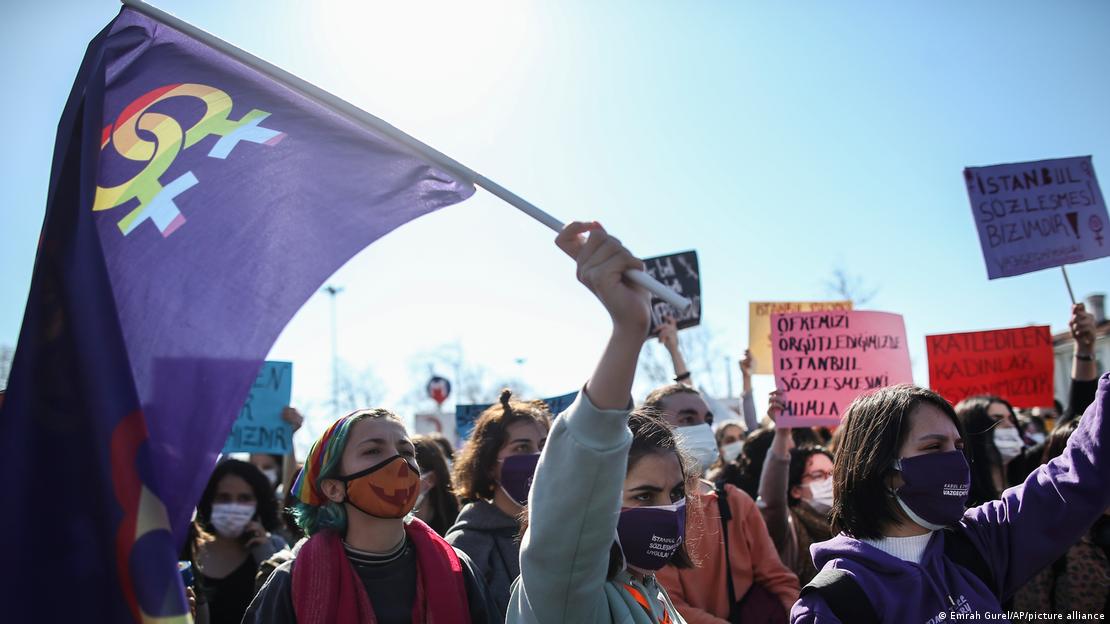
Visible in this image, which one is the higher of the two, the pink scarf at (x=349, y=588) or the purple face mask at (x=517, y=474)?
the purple face mask at (x=517, y=474)

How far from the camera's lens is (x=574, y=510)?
1.64m

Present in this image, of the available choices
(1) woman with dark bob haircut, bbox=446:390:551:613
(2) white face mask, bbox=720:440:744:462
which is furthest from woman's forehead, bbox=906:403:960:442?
(2) white face mask, bbox=720:440:744:462

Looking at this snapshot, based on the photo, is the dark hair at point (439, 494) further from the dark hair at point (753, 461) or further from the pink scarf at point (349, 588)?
the pink scarf at point (349, 588)

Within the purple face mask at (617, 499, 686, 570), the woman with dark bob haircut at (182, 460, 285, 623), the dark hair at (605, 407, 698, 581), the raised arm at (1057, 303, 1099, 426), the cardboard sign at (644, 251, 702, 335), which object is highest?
the cardboard sign at (644, 251, 702, 335)

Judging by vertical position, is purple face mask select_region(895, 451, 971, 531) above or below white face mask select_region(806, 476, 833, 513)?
above

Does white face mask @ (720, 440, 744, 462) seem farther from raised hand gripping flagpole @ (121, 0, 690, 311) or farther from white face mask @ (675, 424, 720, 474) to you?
raised hand gripping flagpole @ (121, 0, 690, 311)

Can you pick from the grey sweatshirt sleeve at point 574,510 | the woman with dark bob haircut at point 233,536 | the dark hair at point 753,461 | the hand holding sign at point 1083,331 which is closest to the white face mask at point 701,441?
the dark hair at point 753,461

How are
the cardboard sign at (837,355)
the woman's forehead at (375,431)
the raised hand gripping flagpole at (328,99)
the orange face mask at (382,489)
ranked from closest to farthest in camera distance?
the raised hand gripping flagpole at (328,99) → the orange face mask at (382,489) → the woman's forehead at (375,431) → the cardboard sign at (837,355)

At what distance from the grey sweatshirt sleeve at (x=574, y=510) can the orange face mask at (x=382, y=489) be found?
1.42 m

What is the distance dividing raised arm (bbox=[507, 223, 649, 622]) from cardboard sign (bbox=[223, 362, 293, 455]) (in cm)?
562

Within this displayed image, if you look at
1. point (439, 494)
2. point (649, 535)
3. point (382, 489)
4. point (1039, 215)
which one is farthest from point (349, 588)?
point (1039, 215)

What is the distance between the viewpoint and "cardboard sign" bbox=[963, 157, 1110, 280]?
5.44 meters

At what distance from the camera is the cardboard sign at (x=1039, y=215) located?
5438 millimetres

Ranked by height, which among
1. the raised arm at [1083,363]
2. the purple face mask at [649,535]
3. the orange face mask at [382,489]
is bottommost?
the purple face mask at [649,535]
